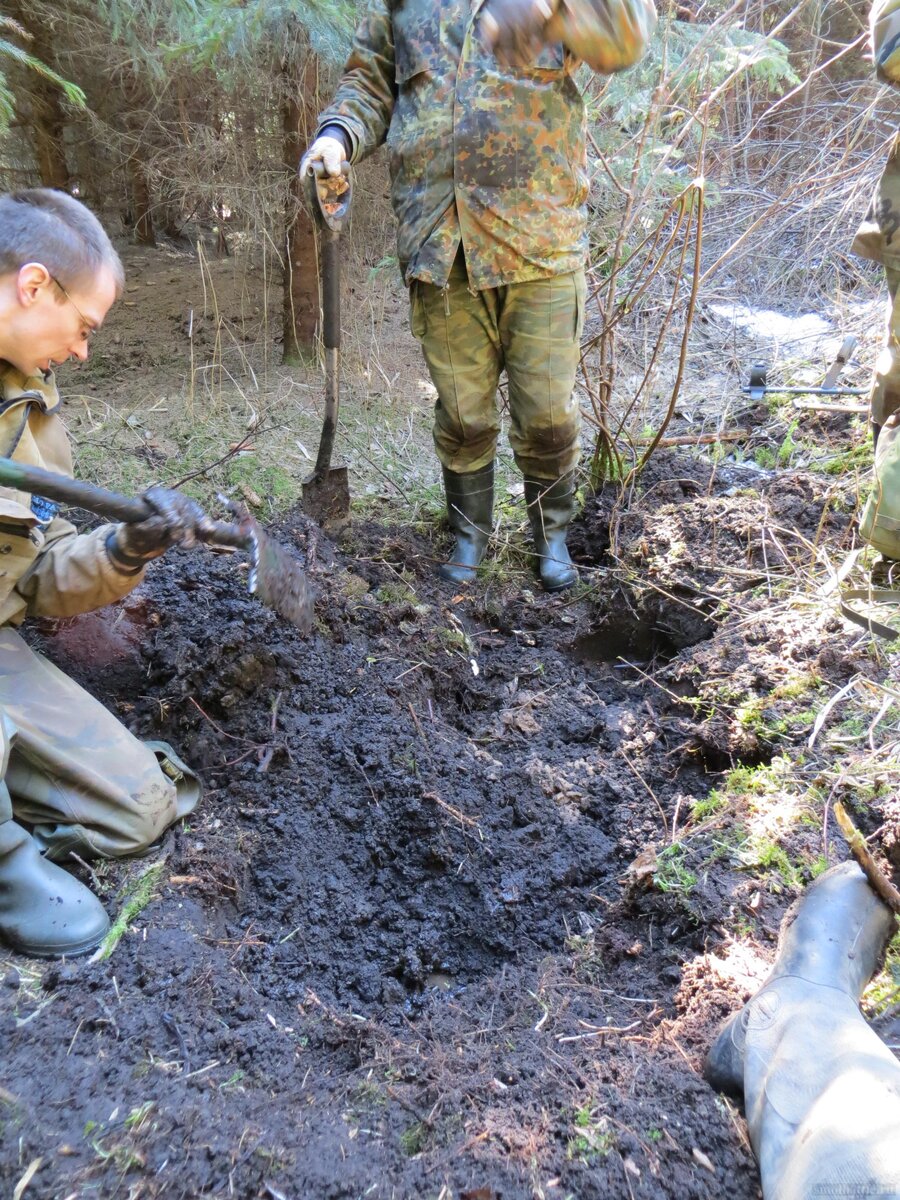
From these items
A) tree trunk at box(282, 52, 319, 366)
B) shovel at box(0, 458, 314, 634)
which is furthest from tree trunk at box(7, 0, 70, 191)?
shovel at box(0, 458, 314, 634)

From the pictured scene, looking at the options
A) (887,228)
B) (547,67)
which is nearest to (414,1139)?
(547,67)

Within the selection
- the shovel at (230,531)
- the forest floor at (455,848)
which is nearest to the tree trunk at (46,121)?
the forest floor at (455,848)

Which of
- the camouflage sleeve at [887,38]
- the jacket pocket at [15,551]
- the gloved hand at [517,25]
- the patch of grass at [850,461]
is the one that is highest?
the camouflage sleeve at [887,38]

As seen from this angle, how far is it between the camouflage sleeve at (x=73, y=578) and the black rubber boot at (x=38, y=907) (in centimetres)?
48

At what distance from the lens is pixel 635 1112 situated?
1407 mm

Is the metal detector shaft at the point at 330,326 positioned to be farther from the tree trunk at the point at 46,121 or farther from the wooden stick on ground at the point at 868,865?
the tree trunk at the point at 46,121

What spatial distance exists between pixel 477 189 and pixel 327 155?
20.8 inches

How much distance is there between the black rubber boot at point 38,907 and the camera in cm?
172

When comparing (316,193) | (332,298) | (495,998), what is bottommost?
(495,998)

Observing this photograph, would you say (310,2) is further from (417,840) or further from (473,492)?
(417,840)

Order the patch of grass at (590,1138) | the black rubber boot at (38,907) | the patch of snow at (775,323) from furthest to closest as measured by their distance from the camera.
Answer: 1. the patch of snow at (775,323)
2. the black rubber boot at (38,907)
3. the patch of grass at (590,1138)

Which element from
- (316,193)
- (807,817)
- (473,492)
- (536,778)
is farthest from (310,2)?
(807,817)

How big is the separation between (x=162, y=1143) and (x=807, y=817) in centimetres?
160

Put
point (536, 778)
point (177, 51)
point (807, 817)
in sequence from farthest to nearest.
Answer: point (177, 51) → point (536, 778) → point (807, 817)
